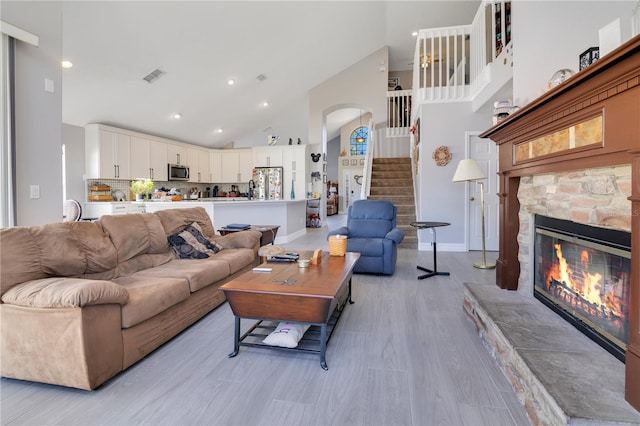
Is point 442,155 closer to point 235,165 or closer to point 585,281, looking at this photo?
point 585,281

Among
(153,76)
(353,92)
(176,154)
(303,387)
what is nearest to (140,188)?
(176,154)

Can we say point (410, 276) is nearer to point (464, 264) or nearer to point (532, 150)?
point (464, 264)

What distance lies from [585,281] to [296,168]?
799 cm

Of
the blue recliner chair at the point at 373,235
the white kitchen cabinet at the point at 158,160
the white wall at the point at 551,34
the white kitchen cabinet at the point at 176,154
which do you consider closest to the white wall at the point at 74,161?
the white kitchen cabinet at the point at 158,160

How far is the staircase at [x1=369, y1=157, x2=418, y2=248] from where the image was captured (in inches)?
263

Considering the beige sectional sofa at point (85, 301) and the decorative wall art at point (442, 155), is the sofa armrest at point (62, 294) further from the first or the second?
the decorative wall art at point (442, 155)

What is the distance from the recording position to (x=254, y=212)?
6.63 meters

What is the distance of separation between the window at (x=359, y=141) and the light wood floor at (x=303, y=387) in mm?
12324

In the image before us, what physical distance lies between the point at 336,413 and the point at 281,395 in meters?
0.33

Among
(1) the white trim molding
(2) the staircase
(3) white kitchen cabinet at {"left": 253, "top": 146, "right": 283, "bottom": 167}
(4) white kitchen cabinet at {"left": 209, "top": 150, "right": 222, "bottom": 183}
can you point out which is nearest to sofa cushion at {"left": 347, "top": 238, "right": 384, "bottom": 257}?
(2) the staircase

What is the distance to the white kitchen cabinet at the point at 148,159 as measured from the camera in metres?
7.16

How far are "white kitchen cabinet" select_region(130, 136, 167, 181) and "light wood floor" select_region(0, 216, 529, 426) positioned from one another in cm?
571

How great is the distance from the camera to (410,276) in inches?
170

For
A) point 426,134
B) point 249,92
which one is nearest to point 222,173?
point 249,92
